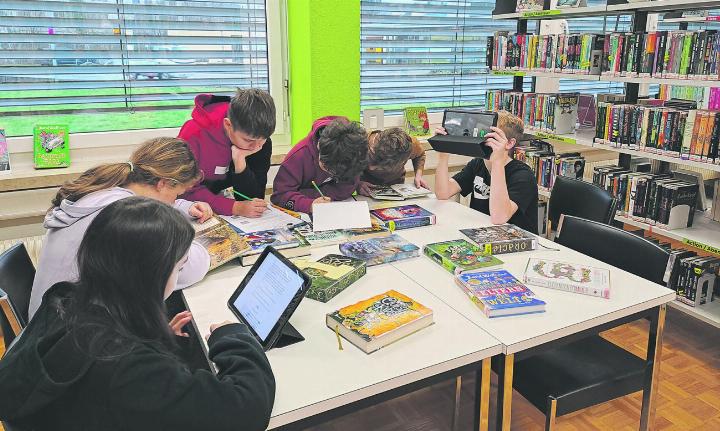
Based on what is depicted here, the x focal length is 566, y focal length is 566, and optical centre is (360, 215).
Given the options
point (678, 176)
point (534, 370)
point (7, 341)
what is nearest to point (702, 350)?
point (678, 176)

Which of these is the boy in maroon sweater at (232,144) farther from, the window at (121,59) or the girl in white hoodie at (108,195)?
the window at (121,59)

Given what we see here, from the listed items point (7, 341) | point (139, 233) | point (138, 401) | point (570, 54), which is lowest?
point (7, 341)

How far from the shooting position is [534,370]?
1.78 metres

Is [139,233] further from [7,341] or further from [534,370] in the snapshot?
[534,370]

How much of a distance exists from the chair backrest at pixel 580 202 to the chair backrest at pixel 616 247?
230mm

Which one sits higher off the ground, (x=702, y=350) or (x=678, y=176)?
(x=678, y=176)

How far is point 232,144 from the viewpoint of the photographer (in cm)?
254

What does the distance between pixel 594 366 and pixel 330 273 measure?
89cm

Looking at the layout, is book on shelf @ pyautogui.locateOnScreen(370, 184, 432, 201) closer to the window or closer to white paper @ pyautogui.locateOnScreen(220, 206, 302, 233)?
white paper @ pyautogui.locateOnScreen(220, 206, 302, 233)

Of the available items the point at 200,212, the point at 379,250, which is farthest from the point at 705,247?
the point at 200,212

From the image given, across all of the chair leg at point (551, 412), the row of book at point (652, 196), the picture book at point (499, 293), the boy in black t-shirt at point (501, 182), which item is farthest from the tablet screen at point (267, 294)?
the row of book at point (652, 196)

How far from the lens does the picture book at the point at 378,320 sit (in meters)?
1.40

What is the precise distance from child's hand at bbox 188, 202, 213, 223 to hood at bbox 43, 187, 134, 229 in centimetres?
62

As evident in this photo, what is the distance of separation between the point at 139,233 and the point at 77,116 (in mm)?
2809
